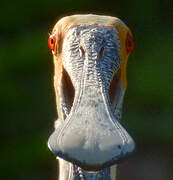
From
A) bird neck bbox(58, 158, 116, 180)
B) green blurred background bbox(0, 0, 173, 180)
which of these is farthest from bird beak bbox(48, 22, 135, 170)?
green blurred background bbox(0, 0, 173, 180)

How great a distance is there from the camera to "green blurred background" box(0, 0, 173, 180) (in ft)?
21.4

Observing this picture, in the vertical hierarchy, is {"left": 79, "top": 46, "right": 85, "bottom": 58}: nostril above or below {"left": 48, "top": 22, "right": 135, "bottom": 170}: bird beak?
above

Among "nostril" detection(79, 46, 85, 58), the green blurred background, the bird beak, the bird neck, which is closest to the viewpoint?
the bird beak

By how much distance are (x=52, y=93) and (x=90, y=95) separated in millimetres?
3867

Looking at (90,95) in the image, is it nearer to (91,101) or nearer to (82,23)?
(91,101)

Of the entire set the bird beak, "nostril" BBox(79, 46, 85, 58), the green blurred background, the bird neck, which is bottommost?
the green blurred background

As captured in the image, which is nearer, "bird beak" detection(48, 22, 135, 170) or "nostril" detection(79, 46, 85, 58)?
"bird beak" detection(48, 22, 135, 170)

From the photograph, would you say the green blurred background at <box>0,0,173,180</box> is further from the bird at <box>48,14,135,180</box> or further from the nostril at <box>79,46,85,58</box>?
the nostril at <box>79,46,85,58</box>

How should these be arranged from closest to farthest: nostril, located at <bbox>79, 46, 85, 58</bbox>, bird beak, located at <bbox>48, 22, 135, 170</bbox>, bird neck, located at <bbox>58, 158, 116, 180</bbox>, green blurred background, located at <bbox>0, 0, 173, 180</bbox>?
bird beak, located at <bbox>48, 22, 135, 170</bbox> → nostril, located at <bbox>79, 46, 85, 58</bbox> → bird neck, located at <bbox>58, 158, 116, 180</bbox> → green blurred background, located at <bbox>0, 0, 173, 180</bbox>

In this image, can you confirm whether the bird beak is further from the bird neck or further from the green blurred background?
the green blurred background
